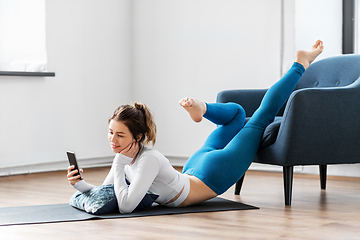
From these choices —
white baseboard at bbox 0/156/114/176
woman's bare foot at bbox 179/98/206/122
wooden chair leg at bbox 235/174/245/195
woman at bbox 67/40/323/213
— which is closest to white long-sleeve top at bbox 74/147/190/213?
woman at bbox 67/40/323/213

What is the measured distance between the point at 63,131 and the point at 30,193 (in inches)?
48.8

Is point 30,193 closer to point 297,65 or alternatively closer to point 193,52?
point 297,65

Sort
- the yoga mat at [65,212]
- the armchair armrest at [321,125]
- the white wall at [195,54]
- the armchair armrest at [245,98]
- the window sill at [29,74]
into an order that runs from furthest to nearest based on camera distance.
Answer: the white wall at [195,54] < the window sill at [29,74] < the armchair armrest at [245,98] < the armchair armrest at [321,125] < the yoga mat at [65,212]

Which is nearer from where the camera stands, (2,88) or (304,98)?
(304,98)

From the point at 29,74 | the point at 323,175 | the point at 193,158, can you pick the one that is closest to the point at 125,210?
the point at 193,158

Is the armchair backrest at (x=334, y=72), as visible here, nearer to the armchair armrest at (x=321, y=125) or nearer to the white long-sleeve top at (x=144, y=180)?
the armchair armrest at (x=321, y=125)

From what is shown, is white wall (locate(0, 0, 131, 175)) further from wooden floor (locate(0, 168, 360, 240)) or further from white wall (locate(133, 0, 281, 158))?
wooden floor (locate(0, 168, 360, 240))

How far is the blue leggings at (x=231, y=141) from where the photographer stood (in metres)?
2.18

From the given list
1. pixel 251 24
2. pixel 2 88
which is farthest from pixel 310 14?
pixel 2 88

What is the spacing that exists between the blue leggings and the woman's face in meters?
0.41

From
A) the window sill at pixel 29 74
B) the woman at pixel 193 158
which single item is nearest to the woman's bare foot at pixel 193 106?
the woman at pixel 193 158

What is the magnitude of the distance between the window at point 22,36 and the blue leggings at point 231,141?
6.27 ft

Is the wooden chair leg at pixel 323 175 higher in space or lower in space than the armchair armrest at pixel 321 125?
lower

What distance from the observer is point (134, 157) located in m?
2.03
